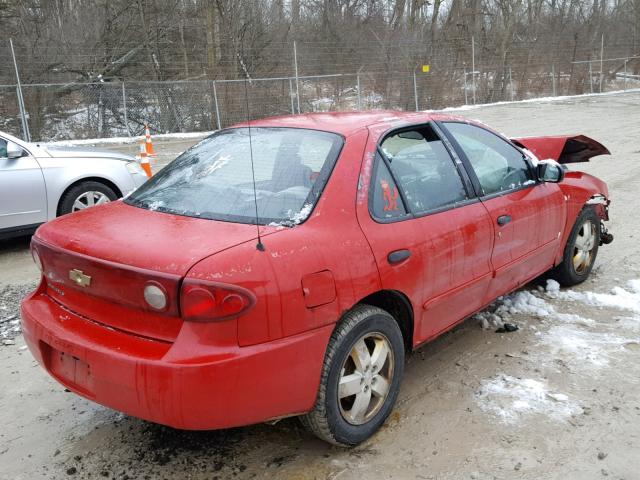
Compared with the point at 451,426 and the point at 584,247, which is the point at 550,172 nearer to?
the point at 584,247

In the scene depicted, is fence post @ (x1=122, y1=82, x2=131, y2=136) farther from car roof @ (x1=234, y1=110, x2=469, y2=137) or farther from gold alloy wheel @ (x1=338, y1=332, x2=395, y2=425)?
gold alloy wheel @ (x1=338, y1=332, x2=395, y2=425)

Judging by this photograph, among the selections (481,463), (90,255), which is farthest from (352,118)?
(481,463)

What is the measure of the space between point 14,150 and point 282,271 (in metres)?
4.95

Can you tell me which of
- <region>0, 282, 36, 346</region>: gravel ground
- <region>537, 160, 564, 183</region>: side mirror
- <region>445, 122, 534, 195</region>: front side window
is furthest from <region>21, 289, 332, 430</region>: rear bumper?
<region>537, 160, 564, 183</region>: side mirror

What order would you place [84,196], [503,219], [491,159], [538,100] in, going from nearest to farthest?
[503,219], [491,159], [84,196], [538,100]

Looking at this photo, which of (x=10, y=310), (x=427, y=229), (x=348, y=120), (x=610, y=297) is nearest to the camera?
(x=427, y=229)

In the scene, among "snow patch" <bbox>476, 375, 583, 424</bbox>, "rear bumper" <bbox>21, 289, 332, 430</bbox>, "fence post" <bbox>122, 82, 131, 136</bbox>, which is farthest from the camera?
"fence post" <bbox>122, 82, 131, 136</bbox>

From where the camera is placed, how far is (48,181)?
6449 mm

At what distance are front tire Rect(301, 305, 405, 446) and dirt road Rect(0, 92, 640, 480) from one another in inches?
5.3

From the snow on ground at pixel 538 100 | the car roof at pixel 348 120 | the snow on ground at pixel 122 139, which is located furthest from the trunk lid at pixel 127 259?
the snow on ground at pixel 538 100

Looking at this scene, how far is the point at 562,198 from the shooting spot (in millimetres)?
4395

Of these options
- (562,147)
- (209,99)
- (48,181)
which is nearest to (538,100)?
(209,99)

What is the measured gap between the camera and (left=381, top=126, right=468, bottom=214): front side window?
327 centimetres

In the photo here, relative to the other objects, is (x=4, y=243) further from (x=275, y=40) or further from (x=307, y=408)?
(x=275, y=40)
